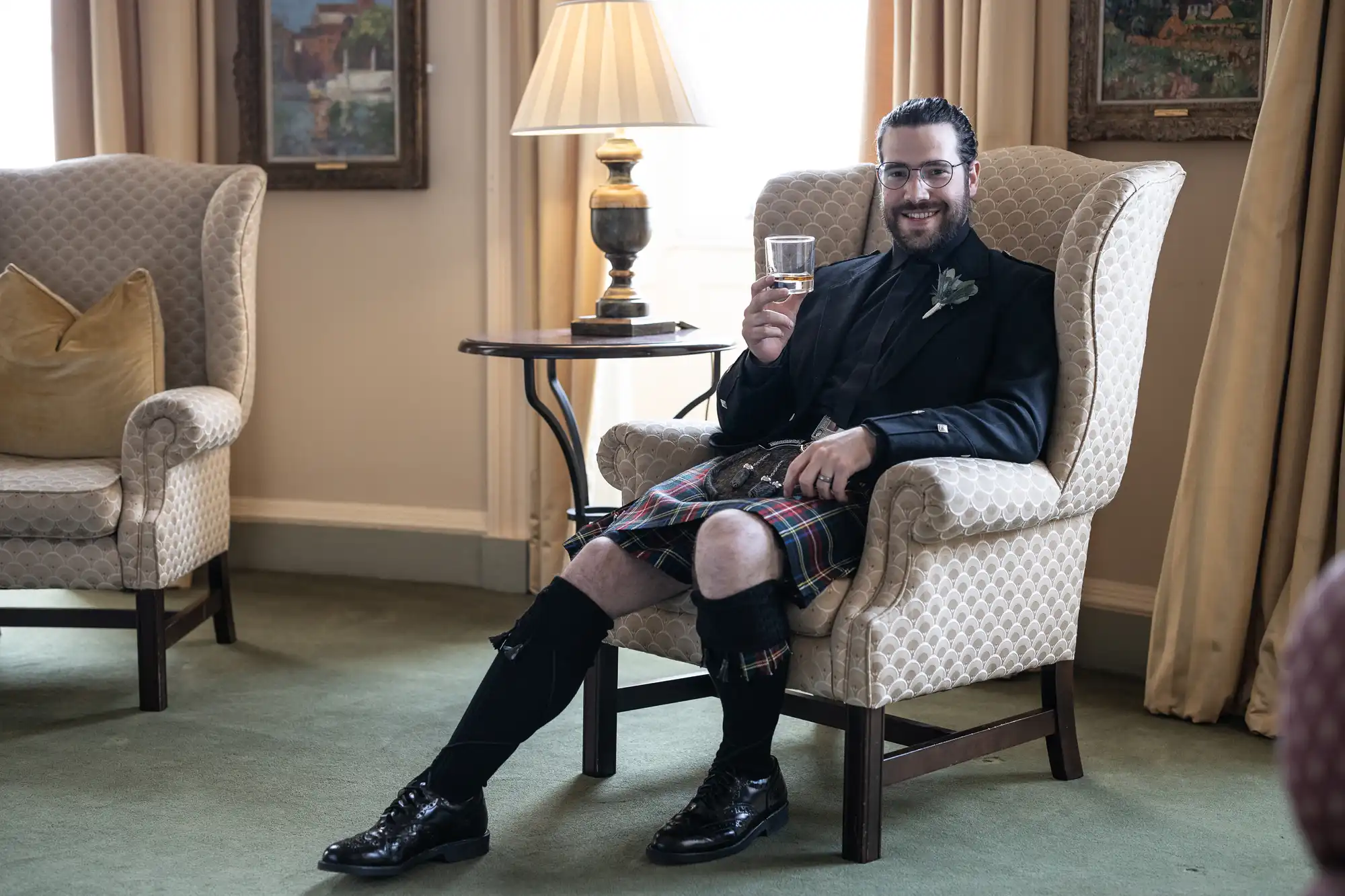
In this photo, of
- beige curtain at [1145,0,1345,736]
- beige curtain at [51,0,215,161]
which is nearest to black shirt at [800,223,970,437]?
beige curtain at [1145,0,1345,736]

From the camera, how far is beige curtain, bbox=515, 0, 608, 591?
377 cm

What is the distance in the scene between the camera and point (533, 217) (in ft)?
12.8

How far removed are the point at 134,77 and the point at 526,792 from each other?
259 centimetres

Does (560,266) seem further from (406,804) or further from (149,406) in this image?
(406,804)

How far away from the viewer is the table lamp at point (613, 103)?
10.1ft

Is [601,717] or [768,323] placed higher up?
[768,323]

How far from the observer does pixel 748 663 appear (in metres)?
2.14

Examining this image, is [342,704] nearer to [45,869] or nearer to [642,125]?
[45,869]

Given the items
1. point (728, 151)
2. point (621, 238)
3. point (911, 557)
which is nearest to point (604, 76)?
point (621, 238)

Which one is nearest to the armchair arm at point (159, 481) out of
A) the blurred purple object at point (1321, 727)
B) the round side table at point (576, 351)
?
the round side table at point (576, 351)

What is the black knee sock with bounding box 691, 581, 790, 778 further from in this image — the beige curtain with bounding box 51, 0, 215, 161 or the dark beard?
the beige curtain with bounding box 51, 0, 215, 161

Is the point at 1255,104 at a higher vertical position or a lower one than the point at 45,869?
higher

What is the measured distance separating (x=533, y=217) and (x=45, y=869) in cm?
219

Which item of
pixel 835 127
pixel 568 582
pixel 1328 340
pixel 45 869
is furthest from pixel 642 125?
pixel 45 869
